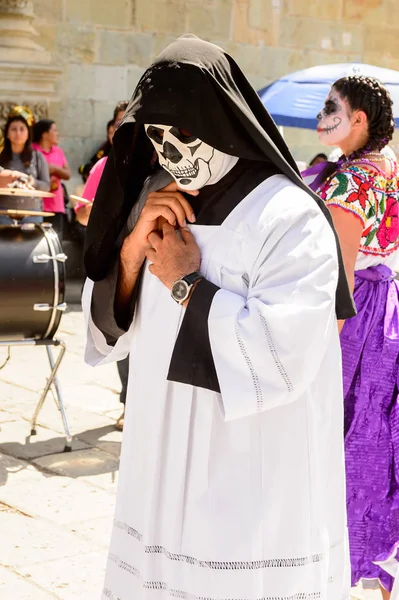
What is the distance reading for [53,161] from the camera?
33.9ft

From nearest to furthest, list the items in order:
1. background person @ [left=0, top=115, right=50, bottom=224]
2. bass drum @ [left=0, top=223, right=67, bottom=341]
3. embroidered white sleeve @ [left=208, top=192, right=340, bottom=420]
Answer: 1. embroidered white sleeve @ [left=208, top=192, right=340, bottom=420]
2. bass drum @ [left=0, top=223, right=67, bottom=341]
3. background person @ [left=0, top=115, right=50, bottom=224]

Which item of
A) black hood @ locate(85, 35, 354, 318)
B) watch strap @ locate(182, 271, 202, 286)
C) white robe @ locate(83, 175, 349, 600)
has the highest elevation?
black hood @ locate(85, 35, 354, 318)

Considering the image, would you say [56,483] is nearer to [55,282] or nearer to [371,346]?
[55,282]

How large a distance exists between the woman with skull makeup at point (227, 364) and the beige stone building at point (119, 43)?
28.5ft

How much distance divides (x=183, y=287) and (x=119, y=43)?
31.1ft

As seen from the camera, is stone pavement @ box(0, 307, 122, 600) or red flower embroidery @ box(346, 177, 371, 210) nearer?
red flower embroidery @ box(346, 177, 371, 210)

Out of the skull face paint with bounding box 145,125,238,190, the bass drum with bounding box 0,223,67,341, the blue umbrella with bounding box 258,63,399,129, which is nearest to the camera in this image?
the skull face paint with bounding box 145,125,238,190

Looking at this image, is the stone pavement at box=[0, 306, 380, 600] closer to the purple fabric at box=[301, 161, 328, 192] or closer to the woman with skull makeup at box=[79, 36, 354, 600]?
the woman with skull makeup at box=[79, 36, 354, 600]

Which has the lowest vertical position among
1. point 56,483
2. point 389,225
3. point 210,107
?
point 56,483

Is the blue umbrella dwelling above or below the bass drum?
above

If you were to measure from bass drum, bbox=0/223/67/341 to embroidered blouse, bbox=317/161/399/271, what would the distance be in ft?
7.13

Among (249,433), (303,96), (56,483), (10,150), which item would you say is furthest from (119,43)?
(249,433)

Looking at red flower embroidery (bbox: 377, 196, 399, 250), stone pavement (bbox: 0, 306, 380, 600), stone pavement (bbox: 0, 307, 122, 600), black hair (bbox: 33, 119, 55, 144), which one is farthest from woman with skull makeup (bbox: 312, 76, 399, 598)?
black hair (bbox: 33, 119, 55, 144)

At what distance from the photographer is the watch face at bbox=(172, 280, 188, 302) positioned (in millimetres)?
2363
